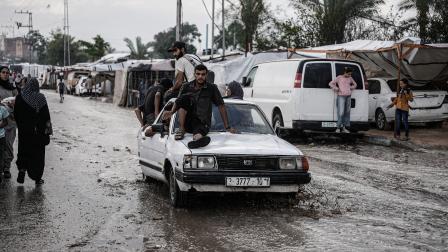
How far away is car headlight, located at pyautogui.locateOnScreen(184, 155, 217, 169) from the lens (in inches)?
308

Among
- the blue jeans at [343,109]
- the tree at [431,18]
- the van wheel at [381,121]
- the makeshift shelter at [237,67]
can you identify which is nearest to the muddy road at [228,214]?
the blue jeans at [343,109]

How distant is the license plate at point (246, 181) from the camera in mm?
7777

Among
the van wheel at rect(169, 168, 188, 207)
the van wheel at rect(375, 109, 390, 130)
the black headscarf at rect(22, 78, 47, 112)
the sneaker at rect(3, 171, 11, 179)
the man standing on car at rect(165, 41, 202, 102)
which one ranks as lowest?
the sneaker at rect(3, 171, 11, 179)

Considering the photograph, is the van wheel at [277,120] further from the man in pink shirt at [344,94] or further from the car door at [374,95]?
the car door at [374,95]

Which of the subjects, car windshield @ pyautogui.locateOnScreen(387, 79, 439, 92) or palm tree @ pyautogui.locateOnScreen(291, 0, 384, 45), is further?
palm tree @ pyautogui.locateOnScreen(291, 0, 384, 45)

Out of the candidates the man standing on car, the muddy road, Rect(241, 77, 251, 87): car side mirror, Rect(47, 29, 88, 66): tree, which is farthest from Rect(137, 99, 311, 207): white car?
Rect(47, 29, 88, 66): tree

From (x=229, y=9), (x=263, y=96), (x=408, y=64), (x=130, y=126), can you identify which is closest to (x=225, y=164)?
(x=263, y=96)

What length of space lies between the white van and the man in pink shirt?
0.57 feet

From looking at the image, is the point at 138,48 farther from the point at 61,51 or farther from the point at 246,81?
the point at 246,81

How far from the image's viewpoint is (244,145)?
26.5ft

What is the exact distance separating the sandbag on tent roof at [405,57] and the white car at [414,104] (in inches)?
16.3

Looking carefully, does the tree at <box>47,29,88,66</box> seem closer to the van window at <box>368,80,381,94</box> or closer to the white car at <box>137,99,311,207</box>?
the van window at <box>368,80,381,94</box>

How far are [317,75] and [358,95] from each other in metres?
1.25

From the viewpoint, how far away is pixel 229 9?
53219 millimetres
